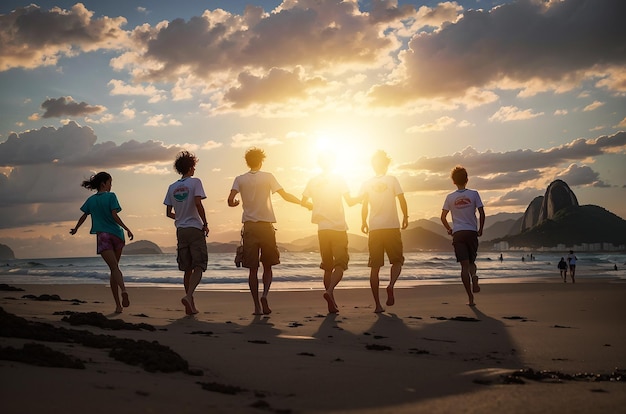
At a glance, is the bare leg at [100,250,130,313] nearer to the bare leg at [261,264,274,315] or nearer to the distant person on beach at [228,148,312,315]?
the distant person on beach at [228,148,312,315]

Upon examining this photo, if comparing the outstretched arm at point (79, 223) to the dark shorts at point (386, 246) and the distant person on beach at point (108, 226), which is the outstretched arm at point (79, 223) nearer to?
the distant person on beach at point (108, 226)

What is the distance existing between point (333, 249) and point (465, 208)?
264cm

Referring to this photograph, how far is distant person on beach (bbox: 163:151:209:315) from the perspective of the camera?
819 centimetres

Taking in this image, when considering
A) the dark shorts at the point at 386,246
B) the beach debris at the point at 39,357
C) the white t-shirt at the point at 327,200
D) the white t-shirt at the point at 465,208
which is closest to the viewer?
the beach debris at the point at 39,357

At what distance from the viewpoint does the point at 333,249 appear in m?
8.70

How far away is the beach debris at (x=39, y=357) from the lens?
127 inches

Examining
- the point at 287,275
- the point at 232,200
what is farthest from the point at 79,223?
the point at 287,275

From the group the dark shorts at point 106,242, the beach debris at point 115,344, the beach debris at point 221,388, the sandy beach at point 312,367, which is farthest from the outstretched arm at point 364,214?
the beach debris at point 221,388

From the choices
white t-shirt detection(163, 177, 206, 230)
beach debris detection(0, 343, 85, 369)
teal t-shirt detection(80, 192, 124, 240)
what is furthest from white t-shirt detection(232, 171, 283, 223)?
beach debris detection(0, 343, 85, 369)

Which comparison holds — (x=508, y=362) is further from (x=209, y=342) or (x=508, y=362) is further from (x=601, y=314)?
(x=601, y=314)

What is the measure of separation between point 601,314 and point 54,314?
8.49 meters

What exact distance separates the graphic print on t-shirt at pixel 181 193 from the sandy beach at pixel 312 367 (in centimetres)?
194

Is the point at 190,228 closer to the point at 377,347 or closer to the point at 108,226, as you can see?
the point at 108,226

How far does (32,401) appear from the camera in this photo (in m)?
2.48
